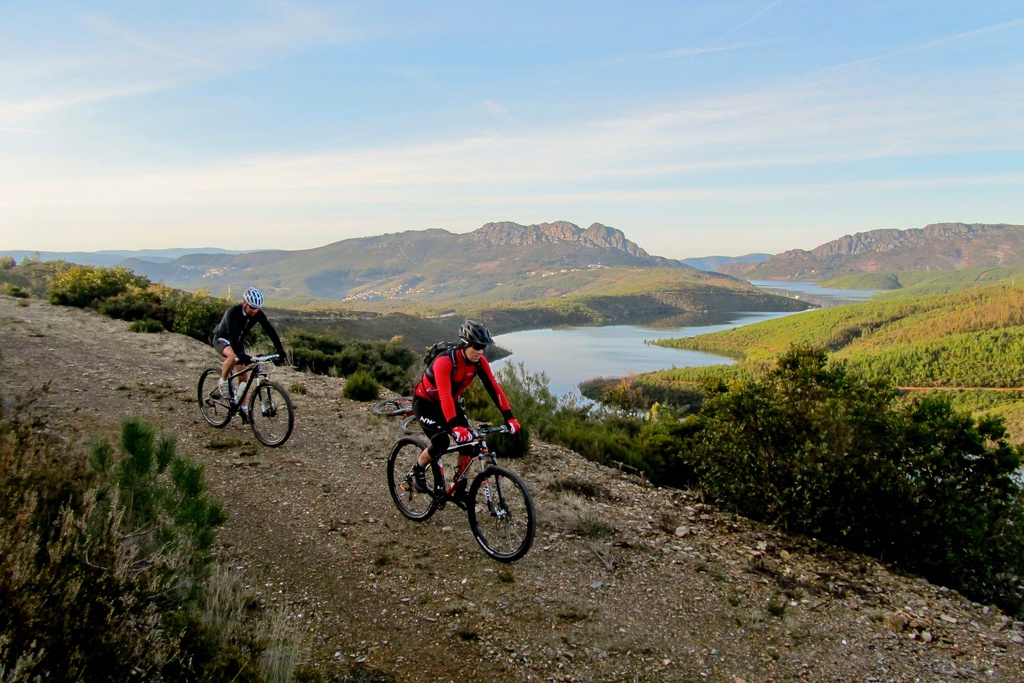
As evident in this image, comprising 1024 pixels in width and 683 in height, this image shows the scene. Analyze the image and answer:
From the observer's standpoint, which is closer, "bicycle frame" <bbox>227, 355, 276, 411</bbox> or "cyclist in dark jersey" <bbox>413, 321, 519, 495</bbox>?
"cyclist in dark jersey" <bbox>413, 321, 519, 495</bbox>

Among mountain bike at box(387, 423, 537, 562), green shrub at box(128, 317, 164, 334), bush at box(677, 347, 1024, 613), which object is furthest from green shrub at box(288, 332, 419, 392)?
bush at box(677, 347, 1024, 613)

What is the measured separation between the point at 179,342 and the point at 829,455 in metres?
14.7

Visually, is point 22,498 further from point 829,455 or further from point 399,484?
point 829,455

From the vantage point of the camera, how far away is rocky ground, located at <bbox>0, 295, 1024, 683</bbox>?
374 cm

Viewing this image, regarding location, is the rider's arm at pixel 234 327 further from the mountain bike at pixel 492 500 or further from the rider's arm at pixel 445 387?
the rider's arm at pixel 445 387

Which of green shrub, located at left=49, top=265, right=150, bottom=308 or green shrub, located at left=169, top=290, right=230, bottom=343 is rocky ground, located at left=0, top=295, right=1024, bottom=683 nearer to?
green shrub, located at left=169, top=290, right=230, bottom=343

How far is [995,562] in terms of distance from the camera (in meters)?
5.65

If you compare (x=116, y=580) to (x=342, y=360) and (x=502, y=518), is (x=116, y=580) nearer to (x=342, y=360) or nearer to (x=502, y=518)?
(x=502, y=518)

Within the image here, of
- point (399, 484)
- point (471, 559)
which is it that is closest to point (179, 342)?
point (399, 484)

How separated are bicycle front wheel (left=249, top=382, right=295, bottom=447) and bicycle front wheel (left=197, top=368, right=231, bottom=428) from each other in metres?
0.43

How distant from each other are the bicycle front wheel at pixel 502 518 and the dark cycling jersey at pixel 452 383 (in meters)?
0.56

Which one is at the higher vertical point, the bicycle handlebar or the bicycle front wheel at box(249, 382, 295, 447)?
the bicycle handlebar

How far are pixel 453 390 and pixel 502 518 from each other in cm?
117

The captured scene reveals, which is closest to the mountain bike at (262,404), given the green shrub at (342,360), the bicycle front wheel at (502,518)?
the bicycle front wheel at (502,518)
